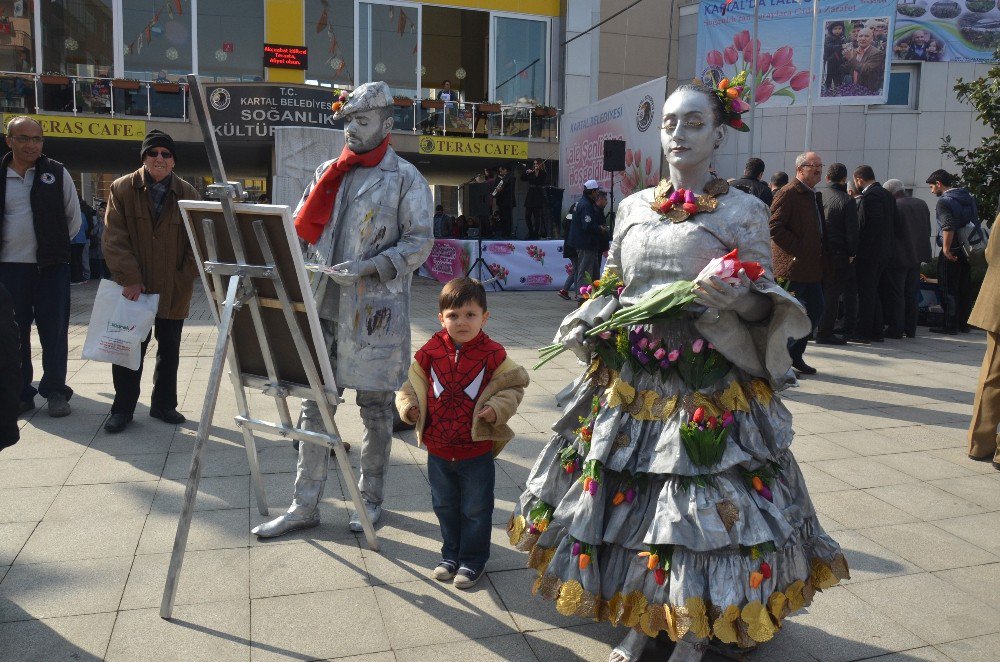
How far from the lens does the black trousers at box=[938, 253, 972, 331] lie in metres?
10.7

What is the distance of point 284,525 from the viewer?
3730 mm

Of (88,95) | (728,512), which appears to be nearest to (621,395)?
(728,512)

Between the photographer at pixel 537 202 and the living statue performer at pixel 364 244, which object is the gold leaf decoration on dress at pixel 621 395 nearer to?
the living statue performer at pixel 364 244

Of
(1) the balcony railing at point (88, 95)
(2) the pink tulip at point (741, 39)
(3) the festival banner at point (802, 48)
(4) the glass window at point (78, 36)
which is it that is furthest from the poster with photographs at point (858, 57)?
(4) the glass window at point (78, 36)

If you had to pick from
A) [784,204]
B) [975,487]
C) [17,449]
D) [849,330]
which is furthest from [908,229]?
[17,449]

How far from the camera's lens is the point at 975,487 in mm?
4625

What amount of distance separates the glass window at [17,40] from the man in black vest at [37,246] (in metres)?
15.1

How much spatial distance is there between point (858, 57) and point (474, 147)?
9.09 metres

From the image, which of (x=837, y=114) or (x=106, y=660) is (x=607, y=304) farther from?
(x=837, y=114)

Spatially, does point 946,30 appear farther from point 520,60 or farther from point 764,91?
point 520,60

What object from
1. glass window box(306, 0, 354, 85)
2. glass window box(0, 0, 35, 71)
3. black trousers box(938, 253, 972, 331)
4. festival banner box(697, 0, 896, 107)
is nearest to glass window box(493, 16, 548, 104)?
glass window box(306, 0, 354, 85)

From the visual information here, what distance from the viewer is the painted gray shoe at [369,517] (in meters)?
3.80

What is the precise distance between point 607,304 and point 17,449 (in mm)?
3880

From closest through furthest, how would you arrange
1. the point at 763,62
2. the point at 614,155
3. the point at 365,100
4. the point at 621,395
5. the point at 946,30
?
the point at 621,395
the point at 365,100
the point at 614,155
the point at 763,62
the point at 946,30
